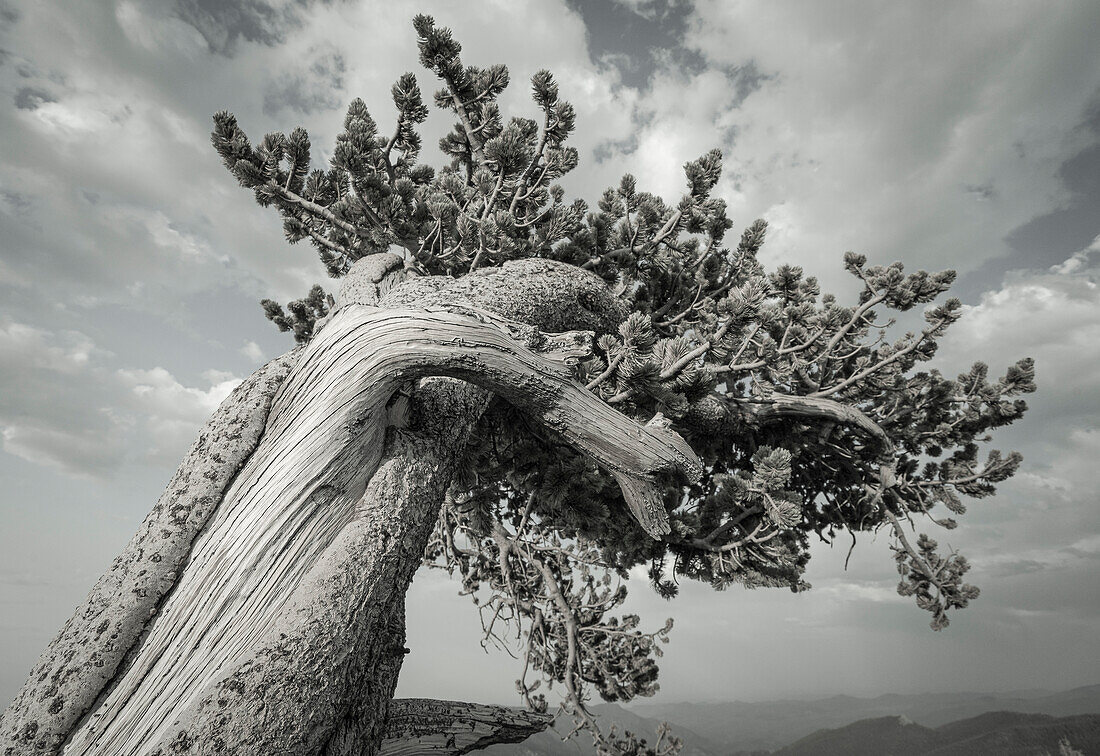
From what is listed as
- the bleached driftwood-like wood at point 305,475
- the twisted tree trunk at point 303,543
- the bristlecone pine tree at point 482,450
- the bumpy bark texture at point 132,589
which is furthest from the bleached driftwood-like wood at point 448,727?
the bumpy bark texture at point 132,589

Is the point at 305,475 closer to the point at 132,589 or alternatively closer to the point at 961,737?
the point at 132,589

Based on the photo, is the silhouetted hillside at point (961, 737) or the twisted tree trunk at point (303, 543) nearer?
the twisted tree trunk at point (303, 543)

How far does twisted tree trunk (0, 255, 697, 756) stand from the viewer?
1806mm

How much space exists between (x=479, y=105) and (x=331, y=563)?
16.0 feet

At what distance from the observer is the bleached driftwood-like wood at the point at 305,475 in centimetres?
185

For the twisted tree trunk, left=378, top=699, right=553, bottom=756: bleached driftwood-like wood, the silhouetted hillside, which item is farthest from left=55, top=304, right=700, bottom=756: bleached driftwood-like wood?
the silhouetted hillside

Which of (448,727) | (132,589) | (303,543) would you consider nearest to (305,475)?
(303,543)

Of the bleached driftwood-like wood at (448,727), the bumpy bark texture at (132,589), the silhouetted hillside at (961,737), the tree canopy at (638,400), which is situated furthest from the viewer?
the silhouetted hillside at (961,737)

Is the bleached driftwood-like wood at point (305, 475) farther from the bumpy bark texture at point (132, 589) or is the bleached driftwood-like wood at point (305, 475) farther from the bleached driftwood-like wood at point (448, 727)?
the bleached driftwood-like wood at point (448, 727)

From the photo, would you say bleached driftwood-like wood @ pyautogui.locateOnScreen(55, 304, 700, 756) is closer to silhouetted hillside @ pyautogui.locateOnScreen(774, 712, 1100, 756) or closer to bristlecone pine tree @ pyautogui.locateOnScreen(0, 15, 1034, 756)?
bristlecone pine tree @ pyautogui.locateOnScreen(0, 15, 1034, 756)

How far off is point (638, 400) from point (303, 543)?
8.00 feet

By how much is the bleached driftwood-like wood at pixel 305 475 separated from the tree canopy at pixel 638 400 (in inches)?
45.7

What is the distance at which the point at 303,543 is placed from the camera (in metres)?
2.19

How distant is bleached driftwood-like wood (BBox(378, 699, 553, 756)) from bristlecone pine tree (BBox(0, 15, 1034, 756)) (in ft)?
0.06
